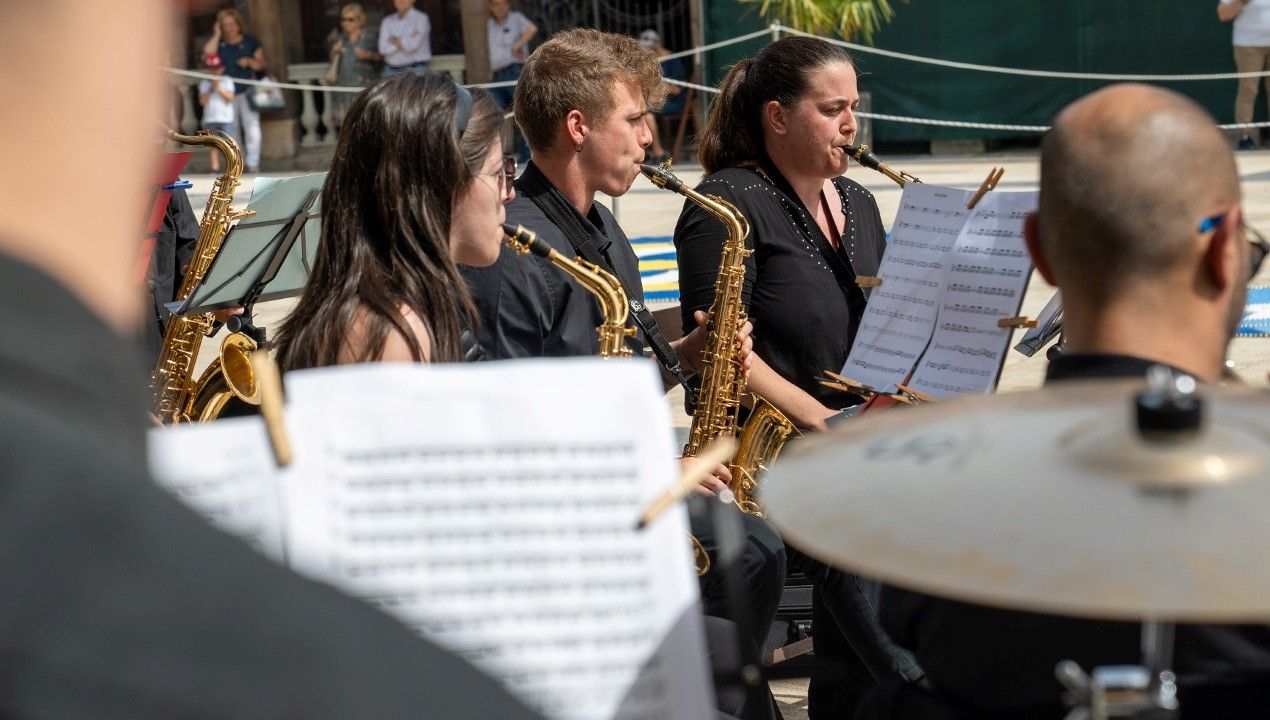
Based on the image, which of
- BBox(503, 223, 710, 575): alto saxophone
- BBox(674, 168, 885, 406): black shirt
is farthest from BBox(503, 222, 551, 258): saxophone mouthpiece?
BBox(674, 168, 885, 406): black shirt

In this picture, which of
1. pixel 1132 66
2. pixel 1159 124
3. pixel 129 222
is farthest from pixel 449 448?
pixel 1132 66

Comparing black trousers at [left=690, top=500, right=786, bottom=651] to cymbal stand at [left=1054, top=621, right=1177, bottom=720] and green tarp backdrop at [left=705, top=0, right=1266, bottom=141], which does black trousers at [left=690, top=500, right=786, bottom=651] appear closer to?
cymbal stand at [left=1054, top=621, right=1177, bottom=720]

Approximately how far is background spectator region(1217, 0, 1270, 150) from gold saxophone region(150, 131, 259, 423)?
8.91 metres

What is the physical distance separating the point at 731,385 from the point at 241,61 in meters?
12.2

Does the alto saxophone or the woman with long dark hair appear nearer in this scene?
the alto saxophone

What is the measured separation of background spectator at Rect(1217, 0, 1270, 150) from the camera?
36.3 ft

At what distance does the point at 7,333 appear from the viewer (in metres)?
0.31

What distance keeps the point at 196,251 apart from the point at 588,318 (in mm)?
1883

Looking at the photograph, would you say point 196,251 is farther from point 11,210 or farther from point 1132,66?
point 1132,66

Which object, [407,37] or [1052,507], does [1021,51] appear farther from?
[1052,507]

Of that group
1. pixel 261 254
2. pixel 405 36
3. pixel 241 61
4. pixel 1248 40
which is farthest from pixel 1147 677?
pixel 241 61

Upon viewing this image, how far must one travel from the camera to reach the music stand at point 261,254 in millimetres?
3652

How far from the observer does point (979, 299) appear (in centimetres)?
325

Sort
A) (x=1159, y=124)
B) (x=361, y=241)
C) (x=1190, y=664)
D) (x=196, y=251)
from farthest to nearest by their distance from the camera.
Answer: (x=196, y=251)
(x=361, y=241)
(x=1159, y=124)
(x=1190, y=664)
